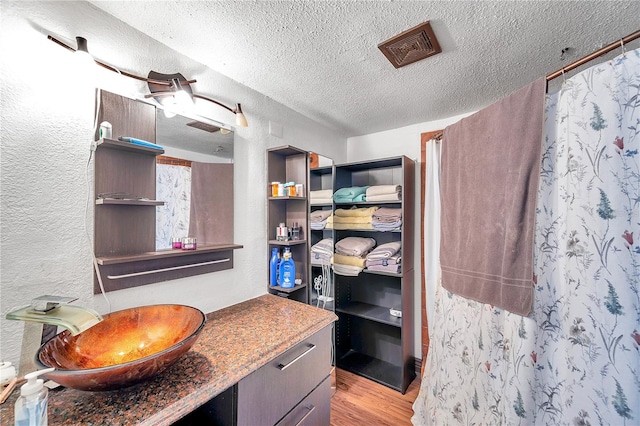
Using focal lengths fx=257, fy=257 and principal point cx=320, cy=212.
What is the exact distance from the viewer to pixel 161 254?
1.10 metres

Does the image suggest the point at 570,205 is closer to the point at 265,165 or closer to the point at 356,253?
the point at 356,253

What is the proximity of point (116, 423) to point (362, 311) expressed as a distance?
1.84 meters

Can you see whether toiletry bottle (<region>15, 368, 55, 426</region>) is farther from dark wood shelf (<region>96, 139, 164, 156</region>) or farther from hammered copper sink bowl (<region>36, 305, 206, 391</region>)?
dark wood shelf (<region>96, 139, 164, 156</region>)

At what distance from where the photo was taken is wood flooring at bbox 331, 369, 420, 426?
5.53 ft

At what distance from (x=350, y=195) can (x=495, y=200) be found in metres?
1.12

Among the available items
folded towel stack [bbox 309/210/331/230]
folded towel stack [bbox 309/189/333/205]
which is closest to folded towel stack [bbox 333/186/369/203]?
folded towel stack [bbox 309/189/333/205]

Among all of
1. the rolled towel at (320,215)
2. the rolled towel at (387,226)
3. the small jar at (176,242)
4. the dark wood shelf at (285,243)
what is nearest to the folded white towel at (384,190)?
the rolled towel at (387,226)

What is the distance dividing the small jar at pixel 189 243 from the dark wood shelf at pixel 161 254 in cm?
3

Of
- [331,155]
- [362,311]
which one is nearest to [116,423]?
[362,311]

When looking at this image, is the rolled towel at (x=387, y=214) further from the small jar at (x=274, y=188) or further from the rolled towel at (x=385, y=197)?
the small jar at (x=274, y=188)

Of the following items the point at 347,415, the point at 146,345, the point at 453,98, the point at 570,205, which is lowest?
the point at 347,415

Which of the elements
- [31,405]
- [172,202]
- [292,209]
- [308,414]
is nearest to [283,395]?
[308,414]

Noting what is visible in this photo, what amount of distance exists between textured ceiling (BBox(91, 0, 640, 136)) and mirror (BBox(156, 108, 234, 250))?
0.37m

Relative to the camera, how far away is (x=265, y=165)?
1.68m
